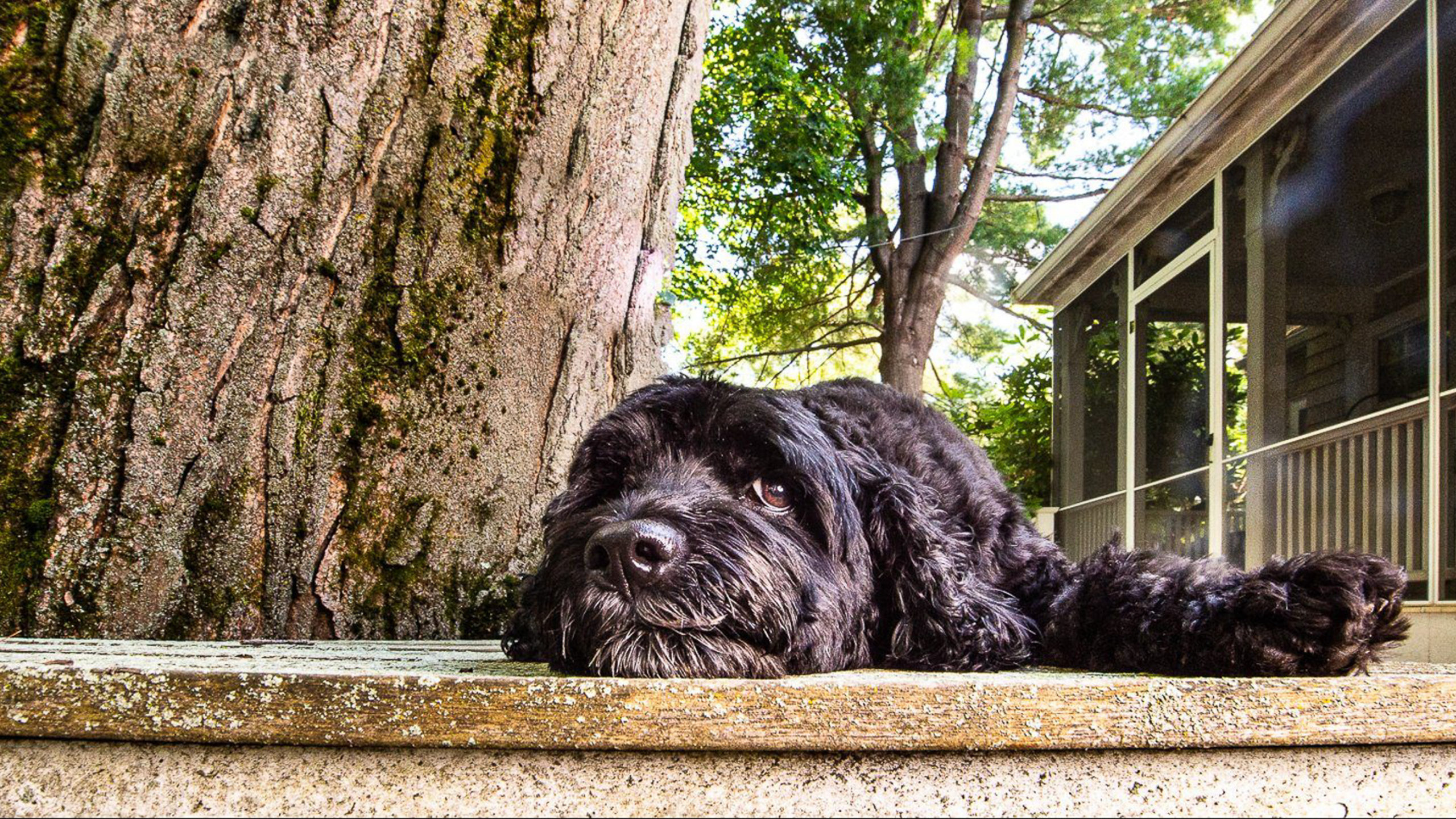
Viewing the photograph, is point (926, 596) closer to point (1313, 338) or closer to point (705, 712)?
point (705, 712)

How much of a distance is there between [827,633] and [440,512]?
1.39 m

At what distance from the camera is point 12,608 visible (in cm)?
286

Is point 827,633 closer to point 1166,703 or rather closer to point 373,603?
point 1166,703

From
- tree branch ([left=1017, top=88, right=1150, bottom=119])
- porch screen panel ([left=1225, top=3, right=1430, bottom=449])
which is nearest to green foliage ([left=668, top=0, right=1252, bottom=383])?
tree branch ([left=1017, top=88, right=1150, bottom=119])

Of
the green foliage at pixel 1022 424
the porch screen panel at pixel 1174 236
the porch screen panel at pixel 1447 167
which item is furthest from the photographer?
the green foliage at pixel 1022 424

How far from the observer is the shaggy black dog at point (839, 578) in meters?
2.24

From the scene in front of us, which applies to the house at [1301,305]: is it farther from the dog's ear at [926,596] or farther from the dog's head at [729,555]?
the dog's head at [729,555]

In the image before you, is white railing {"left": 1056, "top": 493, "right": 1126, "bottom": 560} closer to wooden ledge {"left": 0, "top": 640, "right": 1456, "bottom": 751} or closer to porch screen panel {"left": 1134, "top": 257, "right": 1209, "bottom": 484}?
porch screen panel {"left": 1134, "top": 257, "right": 1209, "bottom": 484}

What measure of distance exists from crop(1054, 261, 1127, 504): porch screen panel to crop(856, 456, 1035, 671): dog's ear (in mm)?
11596

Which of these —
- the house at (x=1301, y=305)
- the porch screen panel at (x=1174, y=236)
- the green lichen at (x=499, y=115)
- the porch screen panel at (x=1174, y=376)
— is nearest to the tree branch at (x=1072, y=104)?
the house at (x=1301, y=305)

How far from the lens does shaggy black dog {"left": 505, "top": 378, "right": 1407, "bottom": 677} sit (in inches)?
88.1

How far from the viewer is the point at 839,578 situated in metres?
2.72

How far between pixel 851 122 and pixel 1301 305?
9758 mm

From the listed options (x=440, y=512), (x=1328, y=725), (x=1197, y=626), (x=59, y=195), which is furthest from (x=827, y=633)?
(x=59, y=195)
